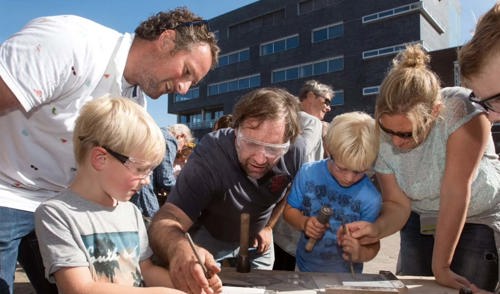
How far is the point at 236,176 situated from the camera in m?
2.12

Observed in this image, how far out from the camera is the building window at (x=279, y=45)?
93.5 ft

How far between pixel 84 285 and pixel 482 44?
4.53ft

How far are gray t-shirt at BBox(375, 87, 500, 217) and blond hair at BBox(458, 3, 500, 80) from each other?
52 centimetres

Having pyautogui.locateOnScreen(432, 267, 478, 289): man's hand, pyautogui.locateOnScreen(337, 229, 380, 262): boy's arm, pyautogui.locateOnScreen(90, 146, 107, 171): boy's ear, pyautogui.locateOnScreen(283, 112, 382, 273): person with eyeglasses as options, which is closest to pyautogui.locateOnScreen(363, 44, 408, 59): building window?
pyautogui.locateOnScreen(283, 112, 382, 273): person with eyeglasses

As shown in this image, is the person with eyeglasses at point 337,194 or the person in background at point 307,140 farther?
the person in background at point 307,140

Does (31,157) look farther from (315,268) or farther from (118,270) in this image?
(315,268)

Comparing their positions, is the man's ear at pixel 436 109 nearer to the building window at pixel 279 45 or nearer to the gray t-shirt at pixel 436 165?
the gray t-shirt at pixel 436 165

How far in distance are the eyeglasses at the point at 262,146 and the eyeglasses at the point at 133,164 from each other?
563 mm

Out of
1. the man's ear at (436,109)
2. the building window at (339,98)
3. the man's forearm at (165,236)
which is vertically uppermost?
the building window at (339,98)

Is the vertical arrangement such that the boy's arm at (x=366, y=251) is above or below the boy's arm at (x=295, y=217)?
below

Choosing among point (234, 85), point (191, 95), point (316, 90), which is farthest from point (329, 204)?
point (191, 95)

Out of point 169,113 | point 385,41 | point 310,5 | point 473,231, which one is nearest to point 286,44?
point 310,5

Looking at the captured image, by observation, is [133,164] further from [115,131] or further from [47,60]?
[47,60]

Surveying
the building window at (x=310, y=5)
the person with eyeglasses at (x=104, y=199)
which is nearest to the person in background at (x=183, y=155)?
the person with eyeglasses at (x=104, y=199)
